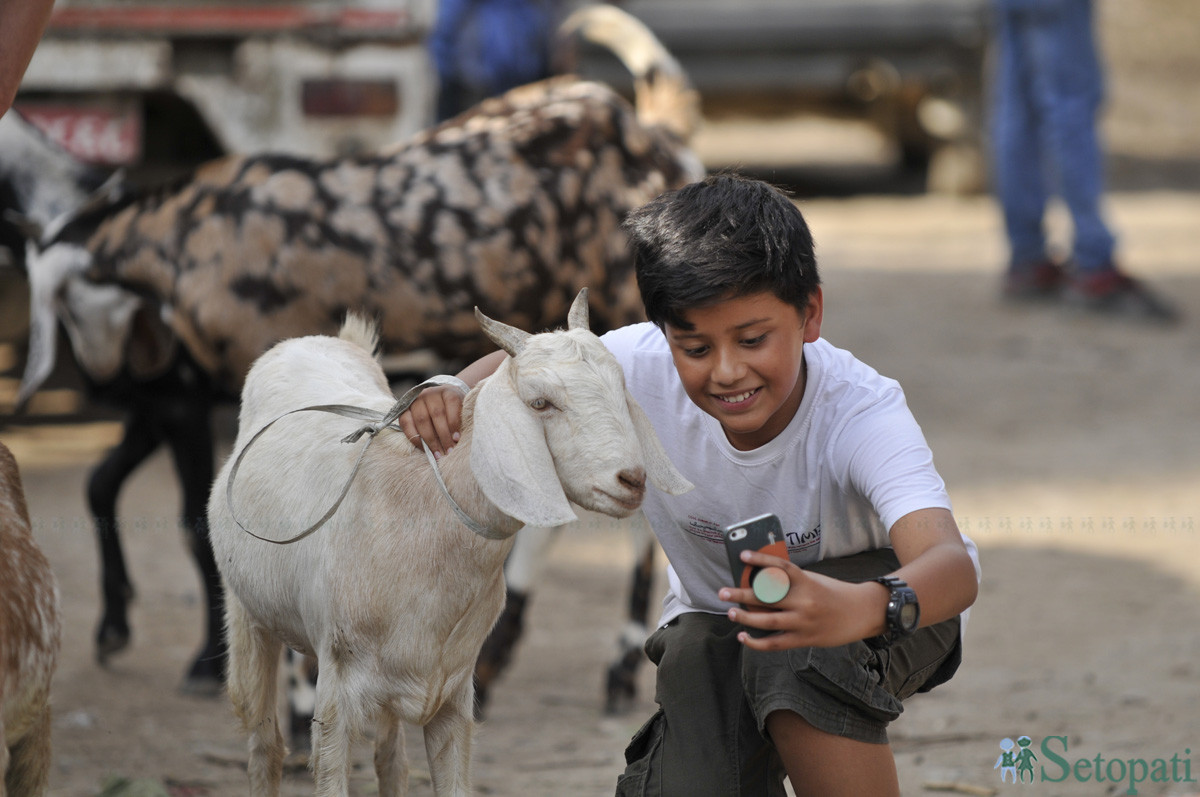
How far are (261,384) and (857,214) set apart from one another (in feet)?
28.0

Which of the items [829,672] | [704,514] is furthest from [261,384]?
[829,672]

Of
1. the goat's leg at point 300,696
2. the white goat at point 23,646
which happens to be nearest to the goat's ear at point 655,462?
the white goat at point 23,646

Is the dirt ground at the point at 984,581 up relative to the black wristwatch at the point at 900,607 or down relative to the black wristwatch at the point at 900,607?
down

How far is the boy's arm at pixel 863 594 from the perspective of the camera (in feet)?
6.33

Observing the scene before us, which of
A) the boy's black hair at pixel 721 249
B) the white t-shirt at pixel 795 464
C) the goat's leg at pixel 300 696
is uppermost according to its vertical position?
the boy's black hair at pixel 721 249

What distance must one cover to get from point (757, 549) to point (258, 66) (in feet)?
12.1

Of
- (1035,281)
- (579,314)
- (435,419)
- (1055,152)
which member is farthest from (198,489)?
(1035,281)

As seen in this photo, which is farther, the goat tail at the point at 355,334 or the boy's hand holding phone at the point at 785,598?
the goat tail at the point at 355,334

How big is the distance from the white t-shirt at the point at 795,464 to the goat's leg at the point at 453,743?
0.52 meters

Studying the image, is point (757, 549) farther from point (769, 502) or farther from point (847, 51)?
point (847, 51)

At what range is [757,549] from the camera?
1.98m

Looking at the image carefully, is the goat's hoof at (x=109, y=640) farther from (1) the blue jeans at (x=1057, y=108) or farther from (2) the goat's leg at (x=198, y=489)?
(1) the blue jeans at (x=1057, y=108)

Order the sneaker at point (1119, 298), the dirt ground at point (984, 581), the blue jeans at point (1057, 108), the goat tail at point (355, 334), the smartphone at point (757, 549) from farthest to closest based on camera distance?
1. the sneaker at point (1119, 298)
2. the blue jeans at point (1057, 108)
3. the dirt ground at point (984, 581)
4. the goat tail at point (355, 334)
5. the smartphone at point (757, 549)

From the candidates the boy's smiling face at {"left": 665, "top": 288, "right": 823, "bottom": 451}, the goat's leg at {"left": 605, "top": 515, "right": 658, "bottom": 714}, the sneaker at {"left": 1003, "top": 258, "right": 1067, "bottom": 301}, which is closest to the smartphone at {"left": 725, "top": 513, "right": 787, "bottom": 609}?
the boy's smiling face at {"left": 665, "top": 288, "right": 823, "bottom": 451}
